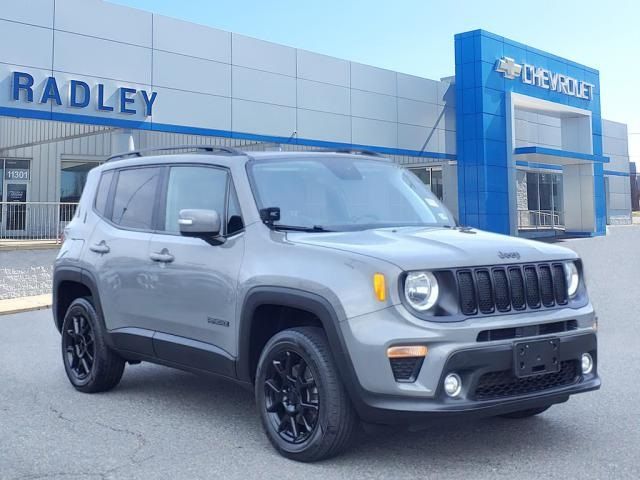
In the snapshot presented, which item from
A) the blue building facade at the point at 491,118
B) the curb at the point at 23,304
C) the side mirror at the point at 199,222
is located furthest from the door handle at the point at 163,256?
the blue building facade at the point at 491,118

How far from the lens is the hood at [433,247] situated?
12.8ft

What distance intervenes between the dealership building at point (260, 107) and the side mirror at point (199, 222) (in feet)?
45.0

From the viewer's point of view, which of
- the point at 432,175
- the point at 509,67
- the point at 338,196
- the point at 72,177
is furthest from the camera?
the point at 432,175

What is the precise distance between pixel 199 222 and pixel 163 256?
707 mm

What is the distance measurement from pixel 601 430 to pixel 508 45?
27223mm

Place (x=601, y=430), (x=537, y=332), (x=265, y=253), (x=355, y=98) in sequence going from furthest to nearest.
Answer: (x=355, y=98) → (x=601, y=430) → (x=265, y=253) → (x=537, y=332)

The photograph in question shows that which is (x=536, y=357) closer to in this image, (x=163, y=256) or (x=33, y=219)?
(x=163, y=256)

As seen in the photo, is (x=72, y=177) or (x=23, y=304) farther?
(x=72, y=177)

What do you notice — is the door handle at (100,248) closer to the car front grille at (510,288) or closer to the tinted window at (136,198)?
the tinted window at (136,198)

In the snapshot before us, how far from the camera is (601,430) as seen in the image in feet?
15.8

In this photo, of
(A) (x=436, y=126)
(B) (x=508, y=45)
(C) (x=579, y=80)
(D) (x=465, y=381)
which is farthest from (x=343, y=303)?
(C) (x=579, y=80)

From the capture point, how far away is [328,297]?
3.99 m

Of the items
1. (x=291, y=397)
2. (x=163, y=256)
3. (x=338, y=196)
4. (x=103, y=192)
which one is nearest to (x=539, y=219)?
(x=103, y=192)

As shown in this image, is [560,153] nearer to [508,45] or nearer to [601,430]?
[508,45]
